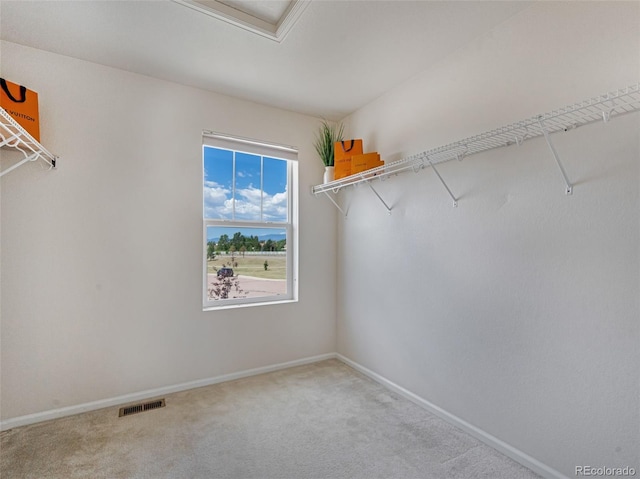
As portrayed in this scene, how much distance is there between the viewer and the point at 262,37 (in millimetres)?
2012

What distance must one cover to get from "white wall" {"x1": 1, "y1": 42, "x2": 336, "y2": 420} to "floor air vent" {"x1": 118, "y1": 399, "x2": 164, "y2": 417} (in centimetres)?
15

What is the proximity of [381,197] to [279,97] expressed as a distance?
1265 millimetres

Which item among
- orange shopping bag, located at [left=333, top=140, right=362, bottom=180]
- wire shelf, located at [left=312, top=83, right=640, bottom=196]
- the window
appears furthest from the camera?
the window

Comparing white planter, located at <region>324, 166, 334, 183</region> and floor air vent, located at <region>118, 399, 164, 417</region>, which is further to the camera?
white planter, located at <region>324, 166, 334, 183</region>

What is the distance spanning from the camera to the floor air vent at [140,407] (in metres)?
2.25

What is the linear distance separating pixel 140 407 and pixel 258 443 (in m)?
1.02

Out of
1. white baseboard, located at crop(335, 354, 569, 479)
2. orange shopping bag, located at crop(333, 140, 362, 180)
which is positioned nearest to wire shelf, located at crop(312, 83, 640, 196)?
orange shopping bag, located at crop(333, 140, 362, 180)

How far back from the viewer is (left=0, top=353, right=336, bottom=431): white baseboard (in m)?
2.09

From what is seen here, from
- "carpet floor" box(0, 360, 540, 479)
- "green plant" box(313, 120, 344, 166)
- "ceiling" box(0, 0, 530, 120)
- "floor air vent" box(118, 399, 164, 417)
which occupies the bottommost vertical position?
"carpet floor" box(0, 360, 540, 479)

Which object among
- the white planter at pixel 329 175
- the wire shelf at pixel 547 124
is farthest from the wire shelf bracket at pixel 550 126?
the white planter at pixel 329 175

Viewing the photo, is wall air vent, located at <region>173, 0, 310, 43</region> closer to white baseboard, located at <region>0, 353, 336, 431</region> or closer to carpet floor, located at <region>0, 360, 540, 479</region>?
carpet floor, located at <region>0, 360, 540, 479</region>

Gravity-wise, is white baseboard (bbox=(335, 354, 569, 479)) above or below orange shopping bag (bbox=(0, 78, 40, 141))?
below

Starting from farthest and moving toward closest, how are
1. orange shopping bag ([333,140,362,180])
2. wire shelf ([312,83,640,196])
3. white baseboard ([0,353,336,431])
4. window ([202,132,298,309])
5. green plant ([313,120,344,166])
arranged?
green plant ([313,120,344,166]) → window ([202,132,298,309]) → orange shopping bag ([333,140,362,180]) → white baseboard ([0,353,336,431]) → wire shelf ([312,83,640,196])

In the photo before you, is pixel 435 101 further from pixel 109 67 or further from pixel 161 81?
pixel 109 67
